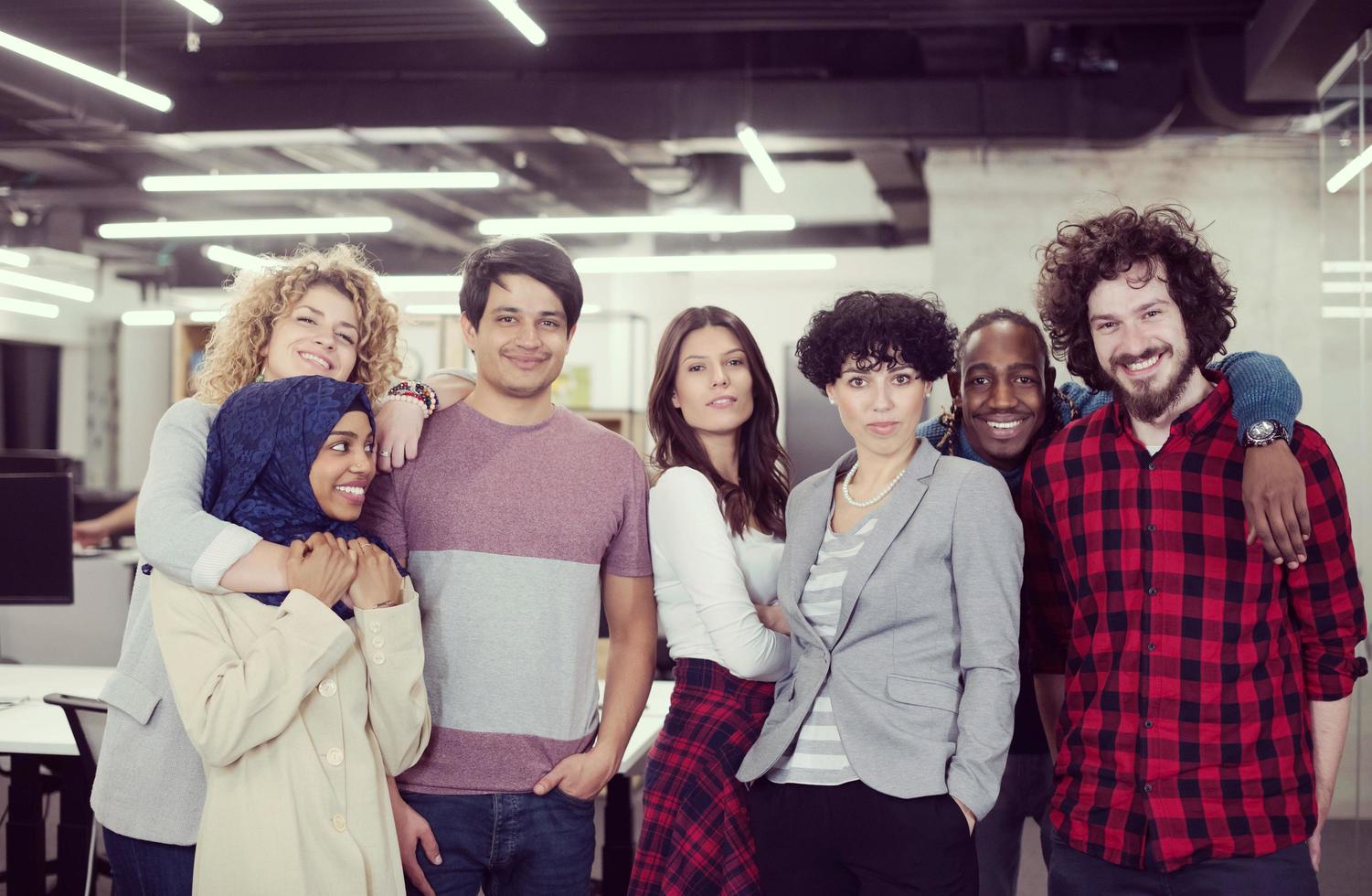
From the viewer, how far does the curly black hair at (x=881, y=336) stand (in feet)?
6.42

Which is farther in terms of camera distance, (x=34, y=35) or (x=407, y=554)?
(x=34, y=35)

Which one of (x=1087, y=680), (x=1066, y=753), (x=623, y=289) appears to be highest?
(x=623, y=289)

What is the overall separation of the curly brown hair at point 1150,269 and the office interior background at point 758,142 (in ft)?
7.84

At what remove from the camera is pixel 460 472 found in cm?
205

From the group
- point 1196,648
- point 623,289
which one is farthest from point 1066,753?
point 623,289

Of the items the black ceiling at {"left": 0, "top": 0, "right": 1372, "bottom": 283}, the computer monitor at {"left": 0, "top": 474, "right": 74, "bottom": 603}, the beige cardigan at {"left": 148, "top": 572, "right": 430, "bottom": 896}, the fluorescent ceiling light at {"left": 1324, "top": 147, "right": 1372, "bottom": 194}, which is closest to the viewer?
the beige cardigan at {"left": 148, "top": 572, "right": 430, "bottom": 896}

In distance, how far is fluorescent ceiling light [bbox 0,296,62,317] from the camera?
10617 millimetres

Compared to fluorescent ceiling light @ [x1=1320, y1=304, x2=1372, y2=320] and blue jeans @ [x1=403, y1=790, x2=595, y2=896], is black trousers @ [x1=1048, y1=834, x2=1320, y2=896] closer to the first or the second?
blue jeans @ [x1=403, y1=790, x2=595, y2=896]

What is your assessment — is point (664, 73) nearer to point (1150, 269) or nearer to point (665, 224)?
point (665, 224)

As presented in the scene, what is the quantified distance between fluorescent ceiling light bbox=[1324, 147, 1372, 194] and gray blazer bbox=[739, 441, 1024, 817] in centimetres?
318

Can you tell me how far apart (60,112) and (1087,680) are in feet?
23.6

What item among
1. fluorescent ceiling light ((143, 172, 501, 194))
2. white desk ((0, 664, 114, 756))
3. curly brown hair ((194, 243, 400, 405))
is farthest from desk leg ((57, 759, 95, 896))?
fluorescent ceiling light ((143, 172, 501, 194))

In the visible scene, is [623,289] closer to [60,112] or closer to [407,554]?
[60,112]

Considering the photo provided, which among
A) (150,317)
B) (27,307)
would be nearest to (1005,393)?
(150,317)
